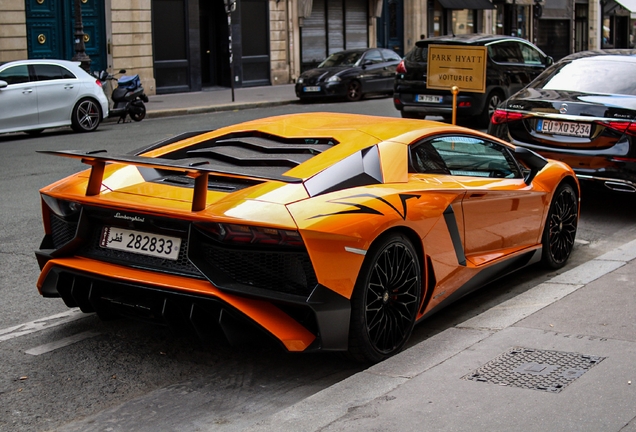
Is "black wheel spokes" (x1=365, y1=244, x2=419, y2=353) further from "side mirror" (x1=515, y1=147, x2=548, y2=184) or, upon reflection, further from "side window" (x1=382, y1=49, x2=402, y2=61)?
"side window" (x1=382, y1=49, x2=402, y2=61)

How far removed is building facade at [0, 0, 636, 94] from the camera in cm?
2502

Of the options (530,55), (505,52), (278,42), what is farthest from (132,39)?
(530,55)

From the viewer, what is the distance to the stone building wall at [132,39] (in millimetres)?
26531

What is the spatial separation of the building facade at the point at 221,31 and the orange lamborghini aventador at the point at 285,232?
761 inches

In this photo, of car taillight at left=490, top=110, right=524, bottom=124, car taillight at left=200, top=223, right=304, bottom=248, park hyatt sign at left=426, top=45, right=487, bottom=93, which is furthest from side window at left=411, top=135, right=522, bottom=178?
park hyatt sign at left=426, top=45, right=487, bottom=93

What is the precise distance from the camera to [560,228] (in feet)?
23.6

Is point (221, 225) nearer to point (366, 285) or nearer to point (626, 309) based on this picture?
point (366, 285)

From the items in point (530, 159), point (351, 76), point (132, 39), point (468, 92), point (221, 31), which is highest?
point (221, 31)

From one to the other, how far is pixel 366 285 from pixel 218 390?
93 cm

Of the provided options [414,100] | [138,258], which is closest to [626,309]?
[138,258]

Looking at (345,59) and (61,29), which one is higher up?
(61,29)

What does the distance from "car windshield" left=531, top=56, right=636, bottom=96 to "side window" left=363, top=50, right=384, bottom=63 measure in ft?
54.4

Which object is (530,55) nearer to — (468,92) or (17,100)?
(468,92)

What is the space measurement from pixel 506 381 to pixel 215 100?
22010mm
